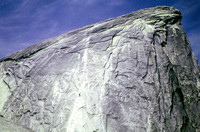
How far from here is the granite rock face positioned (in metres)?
2.65

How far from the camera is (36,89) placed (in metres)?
3.44

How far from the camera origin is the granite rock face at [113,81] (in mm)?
2646

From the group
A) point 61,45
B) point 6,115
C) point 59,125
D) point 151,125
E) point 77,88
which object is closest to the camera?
point 151,125

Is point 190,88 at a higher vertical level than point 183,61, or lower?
lower

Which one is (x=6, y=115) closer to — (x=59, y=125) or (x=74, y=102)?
(x=59, y=125)

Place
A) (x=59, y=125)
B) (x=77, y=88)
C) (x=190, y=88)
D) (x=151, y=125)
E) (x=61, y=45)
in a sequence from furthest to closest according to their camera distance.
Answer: (x=61, y=45)
(x=190, y=88)
(x=77, y=88)
(x=59, y=125)
(x=151, y=125)

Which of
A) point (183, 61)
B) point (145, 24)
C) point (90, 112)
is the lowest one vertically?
point (90, 112)

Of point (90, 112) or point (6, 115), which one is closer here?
point (90, 112)

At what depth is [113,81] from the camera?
2900 millimetres

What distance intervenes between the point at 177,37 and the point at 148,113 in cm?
199

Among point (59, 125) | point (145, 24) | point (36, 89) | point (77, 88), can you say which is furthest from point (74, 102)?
point (145, 24)

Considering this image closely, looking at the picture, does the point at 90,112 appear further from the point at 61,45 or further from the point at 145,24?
the point at 145,24

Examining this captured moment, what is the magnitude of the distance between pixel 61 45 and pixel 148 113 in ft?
8.20

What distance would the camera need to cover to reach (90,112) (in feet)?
8.59
